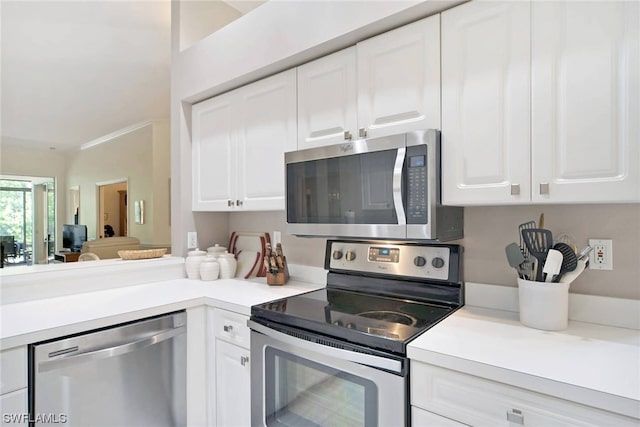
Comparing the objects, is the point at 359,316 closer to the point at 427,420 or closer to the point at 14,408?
the point at 427,420

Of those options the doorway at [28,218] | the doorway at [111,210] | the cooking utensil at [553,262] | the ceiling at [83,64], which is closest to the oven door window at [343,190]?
the cooking utensil at [553,262]

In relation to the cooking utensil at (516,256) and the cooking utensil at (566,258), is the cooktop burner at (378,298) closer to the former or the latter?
the cooking utensil at (516,256)

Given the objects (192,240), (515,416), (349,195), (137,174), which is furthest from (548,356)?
(137,174)

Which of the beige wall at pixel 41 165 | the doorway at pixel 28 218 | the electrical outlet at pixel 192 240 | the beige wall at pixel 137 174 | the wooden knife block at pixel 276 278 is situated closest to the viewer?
the wooden knife block at pixel 276 278

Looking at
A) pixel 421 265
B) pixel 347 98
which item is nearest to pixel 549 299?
pixel 421 265

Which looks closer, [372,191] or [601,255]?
[601,255]

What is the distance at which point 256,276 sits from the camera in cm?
238

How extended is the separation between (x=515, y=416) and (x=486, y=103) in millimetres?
1027

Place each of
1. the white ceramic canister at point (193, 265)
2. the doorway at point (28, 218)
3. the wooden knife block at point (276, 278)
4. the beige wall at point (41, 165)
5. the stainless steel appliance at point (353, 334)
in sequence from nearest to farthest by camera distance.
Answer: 1. the stainless steel appliance at point (353, 334)
2. the wooden knife block at point (276, 278)
3. the white ceramic canister at point (193, 265)
4. the beige wall at point (41, 165)
5. the doorway at point (28, 218)

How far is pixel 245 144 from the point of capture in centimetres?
210

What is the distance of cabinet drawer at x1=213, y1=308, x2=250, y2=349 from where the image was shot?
1629mm

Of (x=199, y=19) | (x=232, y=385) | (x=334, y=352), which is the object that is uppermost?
(x=199, y=19)

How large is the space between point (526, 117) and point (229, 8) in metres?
2.58

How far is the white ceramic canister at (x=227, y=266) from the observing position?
7.63ft
